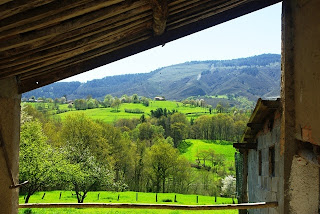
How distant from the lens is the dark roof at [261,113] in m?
4.96

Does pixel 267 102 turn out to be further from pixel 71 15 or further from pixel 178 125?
pixel 178 125

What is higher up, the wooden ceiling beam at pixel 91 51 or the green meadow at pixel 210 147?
the wooden ceiling beam at pixel 91 51

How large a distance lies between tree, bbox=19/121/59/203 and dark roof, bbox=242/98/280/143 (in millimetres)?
19339

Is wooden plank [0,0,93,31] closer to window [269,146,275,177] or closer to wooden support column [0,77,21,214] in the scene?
wooden support column [0,77,21,214]

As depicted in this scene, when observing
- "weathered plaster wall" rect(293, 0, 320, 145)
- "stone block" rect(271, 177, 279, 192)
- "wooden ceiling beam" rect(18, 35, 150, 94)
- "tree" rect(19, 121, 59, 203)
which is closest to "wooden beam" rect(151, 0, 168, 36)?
"wooden ceiling beam" rect(18, 35, 150, 94)

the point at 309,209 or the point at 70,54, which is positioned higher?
the point at 70,54

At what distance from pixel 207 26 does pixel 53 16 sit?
7.23 ft

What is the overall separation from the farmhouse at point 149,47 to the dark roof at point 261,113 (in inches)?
21.5

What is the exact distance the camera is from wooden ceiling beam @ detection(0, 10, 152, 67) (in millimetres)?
3170

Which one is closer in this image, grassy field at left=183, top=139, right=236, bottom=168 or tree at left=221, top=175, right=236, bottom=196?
tree at left=221, top=175, right=236, bottom=196

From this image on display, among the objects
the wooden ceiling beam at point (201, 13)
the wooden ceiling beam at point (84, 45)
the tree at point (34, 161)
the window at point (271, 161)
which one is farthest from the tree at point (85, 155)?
the wooden ceiling beam at point (201, 13)

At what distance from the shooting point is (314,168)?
4.14 metres

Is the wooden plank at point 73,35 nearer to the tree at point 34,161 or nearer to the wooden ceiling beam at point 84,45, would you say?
the wooden ceiling beam at point 84,45

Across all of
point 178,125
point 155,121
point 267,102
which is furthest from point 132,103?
point 267,102
